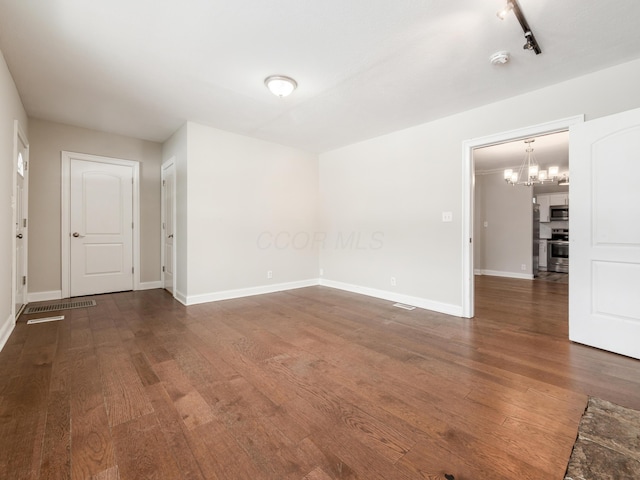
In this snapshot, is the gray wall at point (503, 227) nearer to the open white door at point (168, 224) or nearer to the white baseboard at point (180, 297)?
the white baseboard at point (180, 297)

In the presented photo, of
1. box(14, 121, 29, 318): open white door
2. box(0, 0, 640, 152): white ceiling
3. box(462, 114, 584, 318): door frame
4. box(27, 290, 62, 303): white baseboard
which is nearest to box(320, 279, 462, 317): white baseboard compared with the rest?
box(462, 114, 584, 318): door frame

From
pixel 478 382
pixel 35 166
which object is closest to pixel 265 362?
pixel 478 382

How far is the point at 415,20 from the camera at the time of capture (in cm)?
202

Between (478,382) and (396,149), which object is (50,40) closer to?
(396,149)

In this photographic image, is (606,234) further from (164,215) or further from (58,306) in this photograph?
(58,306)

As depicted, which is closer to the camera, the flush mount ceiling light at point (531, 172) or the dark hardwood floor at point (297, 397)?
the dark hardwood floor at point (297, 397)

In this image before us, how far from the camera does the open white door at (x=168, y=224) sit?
4.55 m

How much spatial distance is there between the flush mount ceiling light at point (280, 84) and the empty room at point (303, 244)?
0.24 ft

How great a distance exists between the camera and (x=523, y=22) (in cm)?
198

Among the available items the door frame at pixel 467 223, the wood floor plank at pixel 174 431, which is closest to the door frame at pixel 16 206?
the wood floor plank at pixel 174 431

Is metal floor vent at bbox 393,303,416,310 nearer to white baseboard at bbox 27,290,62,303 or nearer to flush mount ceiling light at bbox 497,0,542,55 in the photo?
flush mount ceiling light at bbox 497,0,542,55

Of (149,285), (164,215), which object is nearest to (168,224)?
(164,215)

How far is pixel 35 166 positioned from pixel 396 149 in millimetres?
5140

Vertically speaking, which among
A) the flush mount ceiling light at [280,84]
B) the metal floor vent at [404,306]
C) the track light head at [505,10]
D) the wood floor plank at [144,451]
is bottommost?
the wood floor plank at [144,451]
